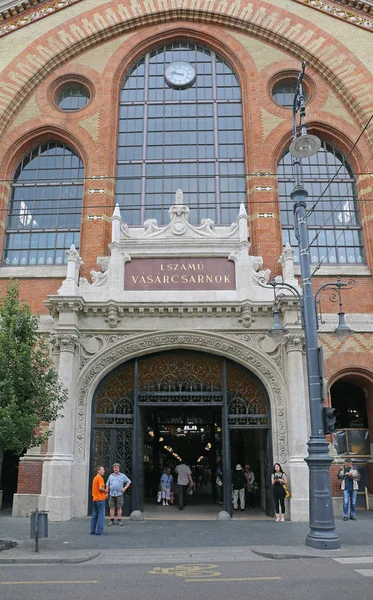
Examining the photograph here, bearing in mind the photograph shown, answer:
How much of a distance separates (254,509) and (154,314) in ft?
26.2

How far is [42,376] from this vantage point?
505 inches

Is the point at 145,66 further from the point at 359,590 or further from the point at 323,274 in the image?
the point at 359,590

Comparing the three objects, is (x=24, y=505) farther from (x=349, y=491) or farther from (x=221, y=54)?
(x=221, y=54)

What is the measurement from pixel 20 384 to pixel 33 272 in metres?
8.09

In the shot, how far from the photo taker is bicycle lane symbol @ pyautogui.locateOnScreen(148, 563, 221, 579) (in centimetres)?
824

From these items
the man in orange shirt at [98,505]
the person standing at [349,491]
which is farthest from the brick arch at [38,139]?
the person standing at [349,491]

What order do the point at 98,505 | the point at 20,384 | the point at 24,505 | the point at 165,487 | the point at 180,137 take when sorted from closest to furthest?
the point at 20,384
the point at 98,505
the point at 24,505
the point at 165,487
the point at 180,137

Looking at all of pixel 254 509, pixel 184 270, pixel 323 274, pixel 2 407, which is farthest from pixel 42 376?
pixel 323 274

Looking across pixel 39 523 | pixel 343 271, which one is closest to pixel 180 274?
pixel 343 271

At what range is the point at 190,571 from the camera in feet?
28.1

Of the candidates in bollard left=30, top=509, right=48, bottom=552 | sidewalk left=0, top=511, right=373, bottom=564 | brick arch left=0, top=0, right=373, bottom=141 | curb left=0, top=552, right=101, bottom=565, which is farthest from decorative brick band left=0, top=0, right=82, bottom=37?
curb left=0, top=552, right=101, bottom=565

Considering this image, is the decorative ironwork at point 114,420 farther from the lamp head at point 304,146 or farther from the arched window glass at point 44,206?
the lamp head at point 304,146

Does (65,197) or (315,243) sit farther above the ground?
(65,197)

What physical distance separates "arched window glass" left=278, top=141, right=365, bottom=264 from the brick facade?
1.72ft
